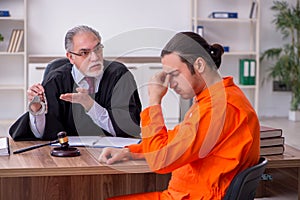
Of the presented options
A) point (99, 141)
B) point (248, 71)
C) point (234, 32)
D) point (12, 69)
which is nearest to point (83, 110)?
point (99, 141)

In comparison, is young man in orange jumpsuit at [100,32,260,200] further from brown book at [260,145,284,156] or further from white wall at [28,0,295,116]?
white wall at [28,0,295,116]

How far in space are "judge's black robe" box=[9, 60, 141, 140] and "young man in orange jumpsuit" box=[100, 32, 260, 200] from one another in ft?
2.24

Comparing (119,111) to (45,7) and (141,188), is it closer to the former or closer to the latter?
(141,188)

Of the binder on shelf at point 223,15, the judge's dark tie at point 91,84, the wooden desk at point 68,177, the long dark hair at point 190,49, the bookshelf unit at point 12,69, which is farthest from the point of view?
the binder on shelf at point 223,15

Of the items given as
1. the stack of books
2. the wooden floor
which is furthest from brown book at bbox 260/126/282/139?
the wooden floor

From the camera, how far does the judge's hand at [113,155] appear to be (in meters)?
2.02

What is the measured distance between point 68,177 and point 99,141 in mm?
297

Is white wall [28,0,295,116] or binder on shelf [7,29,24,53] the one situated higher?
white wall [28,0,295,116]

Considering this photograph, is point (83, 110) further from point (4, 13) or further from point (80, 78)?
point (4, 13)

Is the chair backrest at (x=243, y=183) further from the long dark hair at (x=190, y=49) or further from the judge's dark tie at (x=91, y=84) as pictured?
the judge's dark tie at (x=91, y=84)

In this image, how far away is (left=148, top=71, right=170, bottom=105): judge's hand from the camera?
193 centimetres

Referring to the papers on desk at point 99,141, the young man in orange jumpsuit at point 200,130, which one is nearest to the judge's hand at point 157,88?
the young man in orange jumpsuit at point 200,130

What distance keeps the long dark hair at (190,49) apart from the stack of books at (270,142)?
0.41m

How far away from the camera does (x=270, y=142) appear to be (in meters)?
2.17
